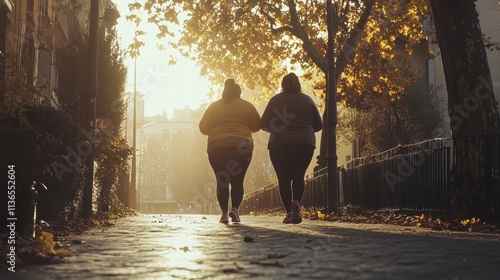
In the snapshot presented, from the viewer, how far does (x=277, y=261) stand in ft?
18.3

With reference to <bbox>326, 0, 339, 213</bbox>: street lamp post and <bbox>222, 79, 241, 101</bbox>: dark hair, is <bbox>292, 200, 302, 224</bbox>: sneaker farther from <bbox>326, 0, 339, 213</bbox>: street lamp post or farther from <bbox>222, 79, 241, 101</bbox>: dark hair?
<bbox>326, 0, 339, 213</bbox>: street lamp post

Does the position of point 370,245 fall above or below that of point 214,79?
below

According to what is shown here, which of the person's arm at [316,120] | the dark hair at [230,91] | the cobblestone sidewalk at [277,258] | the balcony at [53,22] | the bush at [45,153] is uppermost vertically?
the balcony at [53,22]

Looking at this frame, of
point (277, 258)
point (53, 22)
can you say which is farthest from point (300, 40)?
point (277, 258)

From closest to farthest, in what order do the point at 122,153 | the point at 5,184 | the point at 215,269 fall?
1. the point at 215,269
2. the point at 5,184
3. the point at 122,153

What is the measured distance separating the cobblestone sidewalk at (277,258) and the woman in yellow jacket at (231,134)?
2.91 meters

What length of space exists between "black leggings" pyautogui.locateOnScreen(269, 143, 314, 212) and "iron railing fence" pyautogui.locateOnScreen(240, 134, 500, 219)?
7.83 ft

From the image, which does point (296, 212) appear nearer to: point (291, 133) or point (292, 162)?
point (292, 162)

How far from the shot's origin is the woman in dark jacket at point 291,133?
36.2 feet

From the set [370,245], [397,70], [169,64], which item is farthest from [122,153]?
[370,245]

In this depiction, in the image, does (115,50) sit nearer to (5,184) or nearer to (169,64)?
(169,64)

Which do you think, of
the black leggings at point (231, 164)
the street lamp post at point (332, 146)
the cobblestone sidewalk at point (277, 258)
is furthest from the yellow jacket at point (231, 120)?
the street lamp post at point (332, 146)

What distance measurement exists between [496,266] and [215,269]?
5.64ft

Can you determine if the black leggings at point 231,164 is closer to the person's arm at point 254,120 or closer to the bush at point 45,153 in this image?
the person's arm at point 254,120
